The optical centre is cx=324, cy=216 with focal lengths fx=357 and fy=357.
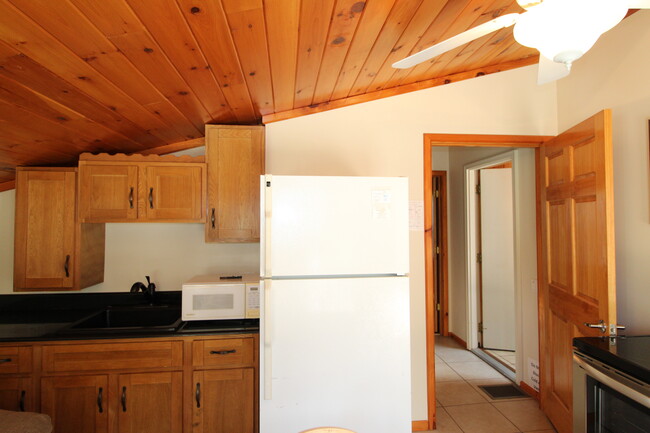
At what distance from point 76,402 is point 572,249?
2964 millimetres

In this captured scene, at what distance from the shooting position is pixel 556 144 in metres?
2.33

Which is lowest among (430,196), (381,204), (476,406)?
(476,406)

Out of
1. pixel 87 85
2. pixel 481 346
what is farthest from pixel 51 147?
pixel 481 346

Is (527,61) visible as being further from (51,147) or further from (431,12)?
(51,147)

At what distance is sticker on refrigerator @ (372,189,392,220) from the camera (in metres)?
1.74

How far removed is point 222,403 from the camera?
82.2 inches

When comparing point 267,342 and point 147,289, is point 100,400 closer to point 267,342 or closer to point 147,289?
point 147,289

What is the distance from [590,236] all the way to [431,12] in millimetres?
1412

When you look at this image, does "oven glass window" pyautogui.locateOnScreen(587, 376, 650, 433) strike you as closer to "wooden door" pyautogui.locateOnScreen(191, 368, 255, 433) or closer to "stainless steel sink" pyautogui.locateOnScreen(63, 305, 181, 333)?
"wooden door" pyautogui.locateOnScreen(191, 368, 255, 433)

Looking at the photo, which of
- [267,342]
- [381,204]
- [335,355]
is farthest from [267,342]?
[381,204]

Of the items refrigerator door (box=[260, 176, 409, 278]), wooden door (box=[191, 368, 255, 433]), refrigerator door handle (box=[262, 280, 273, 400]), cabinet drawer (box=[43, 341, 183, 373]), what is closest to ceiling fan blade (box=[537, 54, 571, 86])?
refrigerator door (box=[260, 176, 409, 278])

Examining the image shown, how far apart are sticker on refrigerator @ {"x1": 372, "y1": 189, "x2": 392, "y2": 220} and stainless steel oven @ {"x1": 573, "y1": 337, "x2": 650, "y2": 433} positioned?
1.03 meters

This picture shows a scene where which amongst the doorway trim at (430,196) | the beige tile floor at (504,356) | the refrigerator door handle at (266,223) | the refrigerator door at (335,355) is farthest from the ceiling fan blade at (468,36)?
the beige tile floor at (504,356)

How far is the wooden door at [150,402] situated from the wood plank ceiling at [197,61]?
1.48 meters
